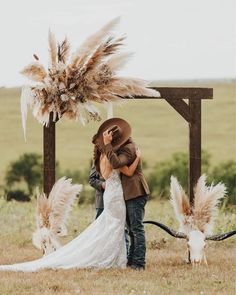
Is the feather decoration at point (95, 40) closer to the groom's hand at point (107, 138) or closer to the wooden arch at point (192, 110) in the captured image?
the groom's hand at point (107, 138)

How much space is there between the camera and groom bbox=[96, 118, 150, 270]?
9070 millimetres

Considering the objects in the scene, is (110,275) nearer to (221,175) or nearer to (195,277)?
(195,277)

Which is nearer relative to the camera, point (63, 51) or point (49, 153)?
point (63, 51)

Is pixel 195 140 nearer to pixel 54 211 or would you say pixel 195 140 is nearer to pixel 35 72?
pixel 54 211

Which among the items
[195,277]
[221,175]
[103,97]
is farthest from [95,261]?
[221,175]

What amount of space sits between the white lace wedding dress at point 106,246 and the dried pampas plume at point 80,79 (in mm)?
881

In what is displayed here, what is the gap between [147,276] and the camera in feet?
29.2

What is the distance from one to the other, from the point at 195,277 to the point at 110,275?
0.87 metres

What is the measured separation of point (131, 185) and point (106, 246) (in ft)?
2.42

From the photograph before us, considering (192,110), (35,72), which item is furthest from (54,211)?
(192,110)

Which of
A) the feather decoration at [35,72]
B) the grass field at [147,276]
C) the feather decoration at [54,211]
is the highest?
the feather decoration at [35,72]

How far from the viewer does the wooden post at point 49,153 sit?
991cm

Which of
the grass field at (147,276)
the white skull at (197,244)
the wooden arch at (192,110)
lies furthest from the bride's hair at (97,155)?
the wooden arch at (192,110)

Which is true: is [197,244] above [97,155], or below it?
below
